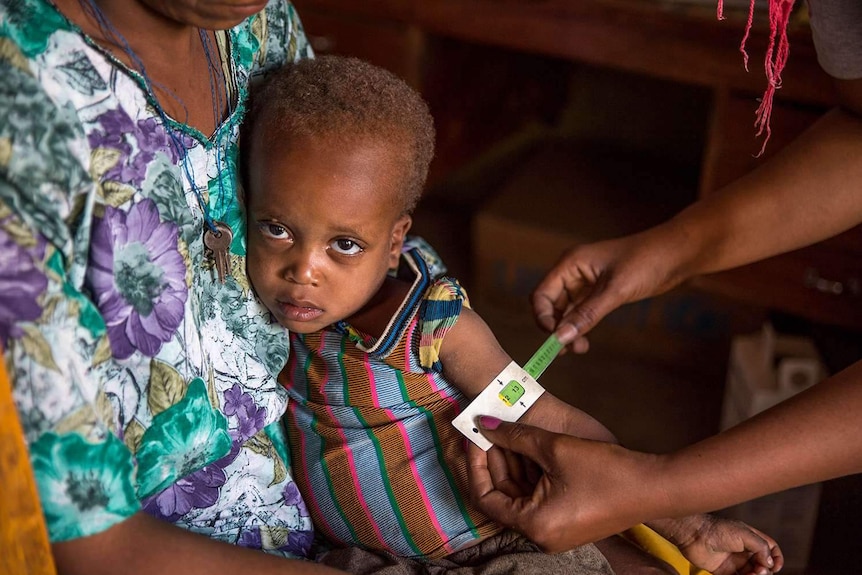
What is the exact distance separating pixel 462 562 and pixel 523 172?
5.80 ft

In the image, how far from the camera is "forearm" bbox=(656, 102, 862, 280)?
1.40m

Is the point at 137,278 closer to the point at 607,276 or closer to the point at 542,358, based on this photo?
the point at 542,358

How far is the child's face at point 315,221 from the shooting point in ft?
3.63

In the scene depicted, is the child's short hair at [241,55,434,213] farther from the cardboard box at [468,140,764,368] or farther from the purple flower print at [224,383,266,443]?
the cardboard box at [468,140,764,368]

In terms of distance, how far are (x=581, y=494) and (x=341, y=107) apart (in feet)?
1.70

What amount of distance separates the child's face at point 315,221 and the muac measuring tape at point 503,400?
0.20m

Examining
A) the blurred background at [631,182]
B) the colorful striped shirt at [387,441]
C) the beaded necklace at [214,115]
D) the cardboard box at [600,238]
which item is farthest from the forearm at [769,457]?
the cardboard box at [600,238]

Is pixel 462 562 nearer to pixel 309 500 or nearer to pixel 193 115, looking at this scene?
pixel 309 500

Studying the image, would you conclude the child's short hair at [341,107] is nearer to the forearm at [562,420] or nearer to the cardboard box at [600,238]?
the forearm at [562,420]

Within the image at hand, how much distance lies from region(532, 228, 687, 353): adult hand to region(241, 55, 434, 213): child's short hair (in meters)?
0.32

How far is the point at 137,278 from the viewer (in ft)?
3.04

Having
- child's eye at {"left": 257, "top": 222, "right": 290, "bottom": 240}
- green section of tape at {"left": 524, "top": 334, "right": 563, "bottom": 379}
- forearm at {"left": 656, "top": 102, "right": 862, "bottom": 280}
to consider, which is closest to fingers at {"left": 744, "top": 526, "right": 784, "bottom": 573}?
green section of tape at {"left": 524, "top": 334, "right": 563, "bottom": 379}

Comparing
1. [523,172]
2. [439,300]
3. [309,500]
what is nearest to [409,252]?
[439,300]

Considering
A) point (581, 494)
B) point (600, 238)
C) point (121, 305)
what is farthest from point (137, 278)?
point (600, 238)
